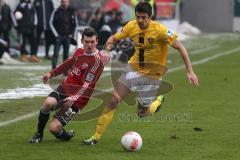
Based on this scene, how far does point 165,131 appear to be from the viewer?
11.9 meters

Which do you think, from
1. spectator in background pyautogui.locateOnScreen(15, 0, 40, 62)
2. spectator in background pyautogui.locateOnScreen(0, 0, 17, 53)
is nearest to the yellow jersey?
spectator in background pyautogui.locateOnScreen(0, 0, 17, 53)

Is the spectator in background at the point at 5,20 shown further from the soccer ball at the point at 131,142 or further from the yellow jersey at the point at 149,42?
the soccer ball at the point at 131,142

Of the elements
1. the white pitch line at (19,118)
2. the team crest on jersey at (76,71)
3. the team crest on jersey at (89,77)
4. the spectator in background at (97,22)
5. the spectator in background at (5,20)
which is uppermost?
the team crest on jersey at (76,71)

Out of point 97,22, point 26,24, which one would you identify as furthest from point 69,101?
point 97,22

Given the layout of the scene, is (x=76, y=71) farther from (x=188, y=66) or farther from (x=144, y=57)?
(x=188, y=66)

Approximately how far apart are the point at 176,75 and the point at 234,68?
115 inches

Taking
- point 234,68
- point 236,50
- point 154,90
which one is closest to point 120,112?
point 154,90

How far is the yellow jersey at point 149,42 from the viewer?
36.9 ft

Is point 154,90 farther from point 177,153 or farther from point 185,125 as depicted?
point 177,153

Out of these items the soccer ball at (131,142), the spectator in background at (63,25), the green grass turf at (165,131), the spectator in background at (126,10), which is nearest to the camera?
the green grass turf at (165,131)

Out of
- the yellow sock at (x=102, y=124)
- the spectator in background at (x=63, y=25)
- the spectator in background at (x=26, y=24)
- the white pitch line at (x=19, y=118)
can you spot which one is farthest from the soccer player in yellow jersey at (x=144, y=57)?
the spectator in background at (x=26, y=24)

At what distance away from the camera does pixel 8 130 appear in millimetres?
11945

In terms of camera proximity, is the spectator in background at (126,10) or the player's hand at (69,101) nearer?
the player's hand at (69,101)

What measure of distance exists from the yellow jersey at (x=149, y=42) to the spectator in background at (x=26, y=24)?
13.2 metres
